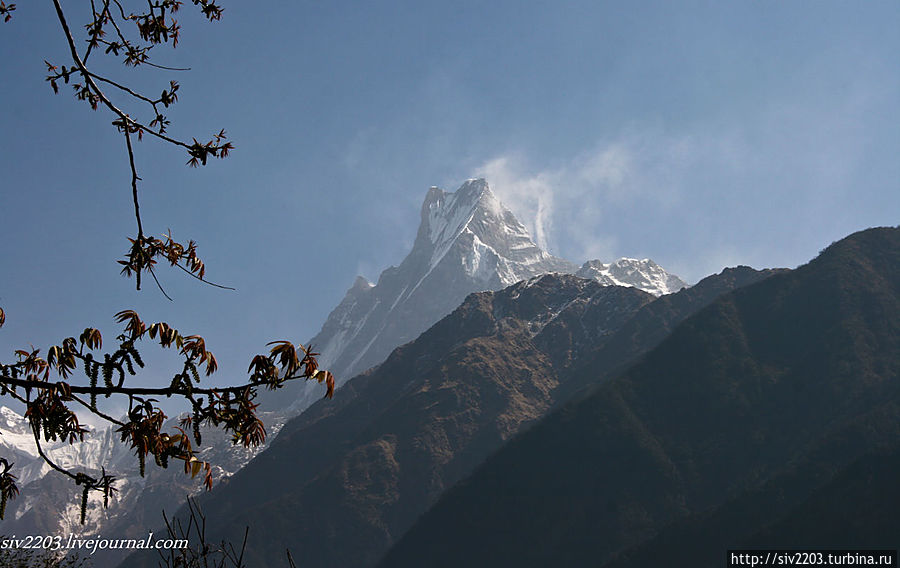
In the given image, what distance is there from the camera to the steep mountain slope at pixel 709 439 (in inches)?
4744

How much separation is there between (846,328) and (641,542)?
247 feet

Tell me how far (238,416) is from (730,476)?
156 meters

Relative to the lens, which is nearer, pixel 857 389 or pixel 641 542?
pixel 641 542

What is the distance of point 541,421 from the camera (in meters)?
188

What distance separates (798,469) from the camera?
122m

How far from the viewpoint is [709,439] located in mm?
159125

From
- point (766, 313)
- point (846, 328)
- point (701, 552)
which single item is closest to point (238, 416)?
point (701, 552)

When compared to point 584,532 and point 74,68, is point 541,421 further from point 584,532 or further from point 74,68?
point 74,68

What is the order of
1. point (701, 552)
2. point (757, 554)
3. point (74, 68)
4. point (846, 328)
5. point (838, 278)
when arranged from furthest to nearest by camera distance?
point (838, 278) < point (846, 328) < point (701, 552) < point (757, 554) < point (74, 68)

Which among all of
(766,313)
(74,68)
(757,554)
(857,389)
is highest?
(766,313)

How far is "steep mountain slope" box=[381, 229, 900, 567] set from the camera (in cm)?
12050

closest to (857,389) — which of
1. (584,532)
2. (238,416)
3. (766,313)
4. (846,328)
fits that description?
(846,328)

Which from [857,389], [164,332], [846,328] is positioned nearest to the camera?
[164,332]

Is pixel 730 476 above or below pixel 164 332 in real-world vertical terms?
→ above
